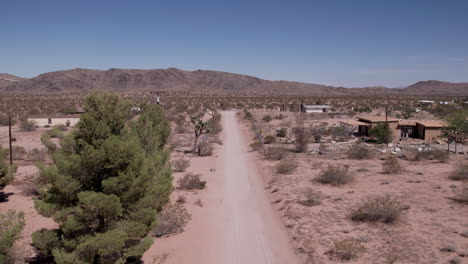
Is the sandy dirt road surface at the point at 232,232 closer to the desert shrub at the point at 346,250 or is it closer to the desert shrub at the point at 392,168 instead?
the desert shrub at the point at 346,250

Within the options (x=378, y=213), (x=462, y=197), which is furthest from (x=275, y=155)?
(x=378, y=213)

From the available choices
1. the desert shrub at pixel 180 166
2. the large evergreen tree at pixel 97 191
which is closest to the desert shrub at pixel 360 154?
the desert shrub at pixel 180 166

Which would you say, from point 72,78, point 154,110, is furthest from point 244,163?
point 72,78

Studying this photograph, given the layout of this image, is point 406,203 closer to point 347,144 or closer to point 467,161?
point 467,161

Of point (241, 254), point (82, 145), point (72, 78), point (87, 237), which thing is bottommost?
point (241, 254)

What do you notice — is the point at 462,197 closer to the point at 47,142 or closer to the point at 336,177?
the point at 336,177

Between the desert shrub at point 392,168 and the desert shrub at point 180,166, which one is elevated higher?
the desert shrub at point 392,168

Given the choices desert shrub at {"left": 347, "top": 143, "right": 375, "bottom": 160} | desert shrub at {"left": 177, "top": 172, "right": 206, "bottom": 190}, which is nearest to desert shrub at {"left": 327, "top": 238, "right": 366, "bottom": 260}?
desert shrub at {"left": 177, "top": 172, "right": 206, "bottom": 190}
